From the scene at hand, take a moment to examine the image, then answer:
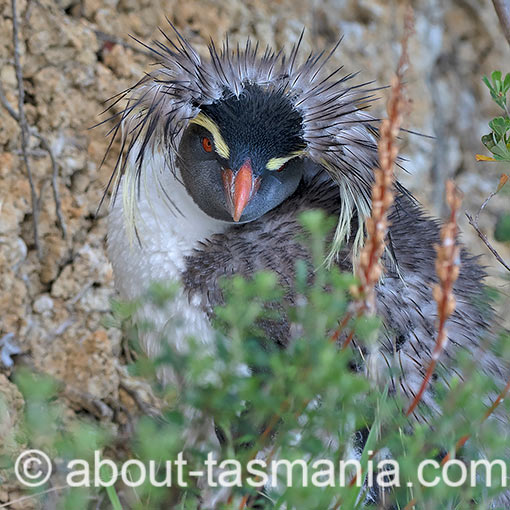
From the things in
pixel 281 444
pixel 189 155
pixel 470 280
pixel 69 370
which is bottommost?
pixel 69 370

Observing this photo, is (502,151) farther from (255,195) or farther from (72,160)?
(72,160)

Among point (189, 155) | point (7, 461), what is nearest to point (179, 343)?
point (189, 155)

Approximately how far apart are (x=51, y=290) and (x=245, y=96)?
1.09 m

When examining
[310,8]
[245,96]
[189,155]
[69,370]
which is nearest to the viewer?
[245,96]

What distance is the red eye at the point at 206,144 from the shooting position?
171 cm

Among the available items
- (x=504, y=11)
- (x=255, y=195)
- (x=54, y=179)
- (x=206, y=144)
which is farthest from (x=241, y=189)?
(x=54, y=179)

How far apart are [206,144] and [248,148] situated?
0.16 m

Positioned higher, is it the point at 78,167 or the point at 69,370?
the point at 78,167

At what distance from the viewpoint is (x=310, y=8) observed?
312 cm

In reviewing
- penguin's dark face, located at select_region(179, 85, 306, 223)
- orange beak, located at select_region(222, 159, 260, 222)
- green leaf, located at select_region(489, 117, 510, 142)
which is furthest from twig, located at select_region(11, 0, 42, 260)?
green leaf, located at select_region(489, 117, 510, 142)

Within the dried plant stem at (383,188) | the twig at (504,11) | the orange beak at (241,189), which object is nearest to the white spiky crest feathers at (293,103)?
the orange beak at (241,189)

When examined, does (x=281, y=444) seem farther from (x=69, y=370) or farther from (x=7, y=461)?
(x=69, y=370)

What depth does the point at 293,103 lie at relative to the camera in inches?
64.7

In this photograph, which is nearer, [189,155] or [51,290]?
[189,155]
